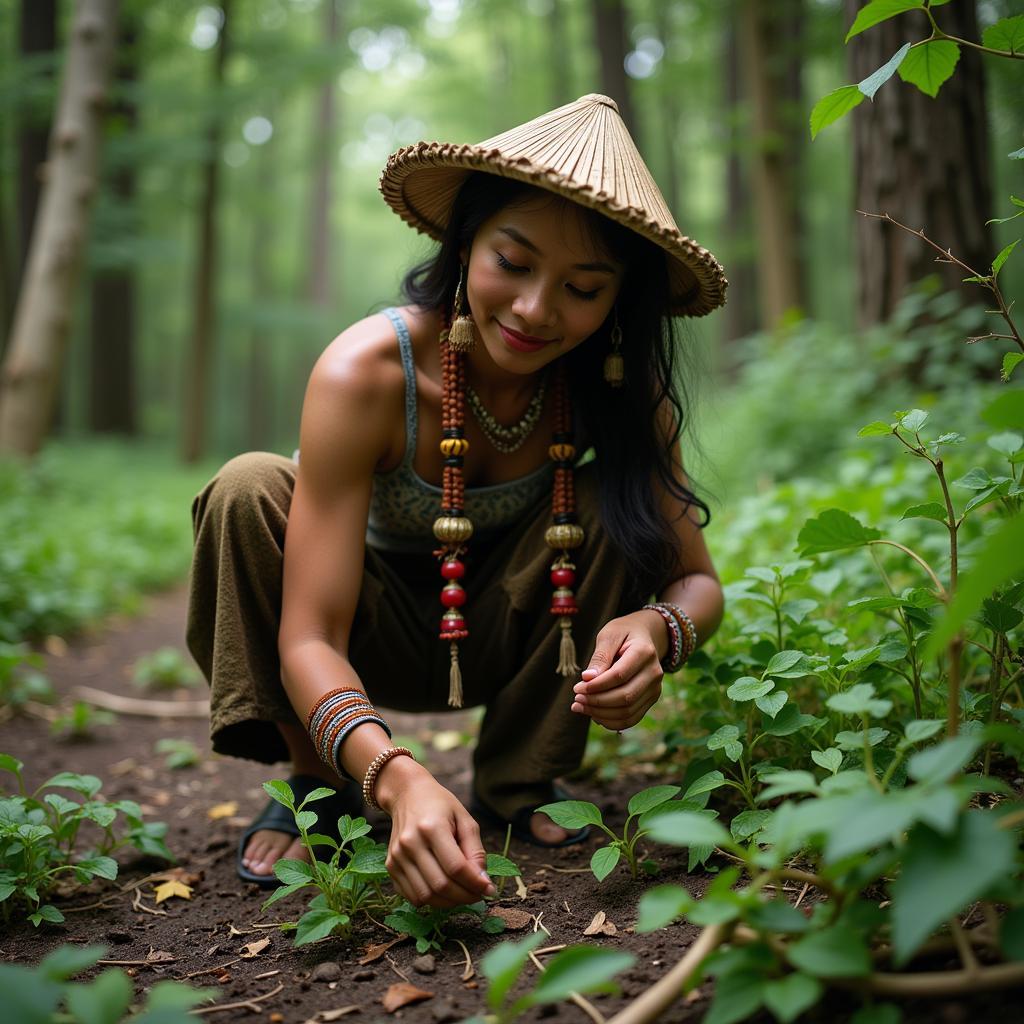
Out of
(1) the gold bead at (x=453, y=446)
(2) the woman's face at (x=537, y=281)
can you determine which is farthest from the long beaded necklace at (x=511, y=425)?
(2) the woman's face at (x=537, y=281)

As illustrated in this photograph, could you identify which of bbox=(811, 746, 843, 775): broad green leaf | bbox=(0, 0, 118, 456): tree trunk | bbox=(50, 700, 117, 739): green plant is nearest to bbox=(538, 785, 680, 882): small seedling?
bbox=(811, 746, 843, 775): broad green leaf

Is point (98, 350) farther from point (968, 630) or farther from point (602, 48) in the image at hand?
point (968, 630)

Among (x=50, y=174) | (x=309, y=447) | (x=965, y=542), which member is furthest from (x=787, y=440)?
(x=50, y=174)

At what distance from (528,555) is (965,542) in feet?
3.59

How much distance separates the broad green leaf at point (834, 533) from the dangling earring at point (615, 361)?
617mm


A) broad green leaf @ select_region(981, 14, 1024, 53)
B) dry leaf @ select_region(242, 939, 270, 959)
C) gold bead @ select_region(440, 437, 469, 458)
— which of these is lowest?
dry leaf @ select_region(242, 939, 270, 959)

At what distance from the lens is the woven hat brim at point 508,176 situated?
5.10ft

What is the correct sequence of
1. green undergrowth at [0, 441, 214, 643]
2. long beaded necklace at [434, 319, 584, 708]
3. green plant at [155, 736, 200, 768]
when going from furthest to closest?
green undergrowth at [0, 441, 214, 643] → green plant at [155, 736, 200, 768] → long beaded necklace at [434, 319, 584, 708]

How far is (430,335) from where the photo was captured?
201 cm

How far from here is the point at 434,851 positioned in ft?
4.55

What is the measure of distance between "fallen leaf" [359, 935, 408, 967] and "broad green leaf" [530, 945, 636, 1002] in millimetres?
585

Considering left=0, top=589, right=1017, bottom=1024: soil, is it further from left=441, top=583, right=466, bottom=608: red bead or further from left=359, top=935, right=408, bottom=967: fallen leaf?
left=441, top=583, right=466, bottom=608: red bead

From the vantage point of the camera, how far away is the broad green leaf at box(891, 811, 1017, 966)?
801 millimetres

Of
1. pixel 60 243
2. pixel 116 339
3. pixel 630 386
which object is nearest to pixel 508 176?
pixel 630 386
